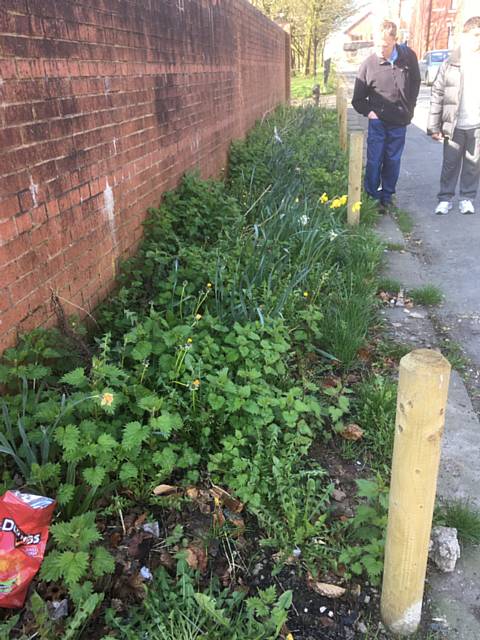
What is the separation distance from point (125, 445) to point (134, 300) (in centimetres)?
150

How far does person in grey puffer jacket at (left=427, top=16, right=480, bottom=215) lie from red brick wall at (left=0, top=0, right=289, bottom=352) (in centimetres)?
294

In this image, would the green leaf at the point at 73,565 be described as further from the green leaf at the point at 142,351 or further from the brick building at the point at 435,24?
the brick building at the point at 435,24

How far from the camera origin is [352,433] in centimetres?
280

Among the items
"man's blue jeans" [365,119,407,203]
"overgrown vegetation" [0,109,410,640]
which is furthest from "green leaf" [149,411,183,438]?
"man's blue jeans" [365,119,407,203]

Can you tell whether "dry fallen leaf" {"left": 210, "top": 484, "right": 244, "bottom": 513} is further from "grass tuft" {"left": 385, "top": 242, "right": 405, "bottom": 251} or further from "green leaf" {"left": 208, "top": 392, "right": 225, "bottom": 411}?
"grass tuft" {"left": 385, "top": 242, "right": 405, "bottom": 251}

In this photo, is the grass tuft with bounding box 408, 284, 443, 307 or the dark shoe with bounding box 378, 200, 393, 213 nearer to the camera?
the grass tuft with bounding box 408, 284, 443, 307

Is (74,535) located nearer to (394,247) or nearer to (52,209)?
(52,209)

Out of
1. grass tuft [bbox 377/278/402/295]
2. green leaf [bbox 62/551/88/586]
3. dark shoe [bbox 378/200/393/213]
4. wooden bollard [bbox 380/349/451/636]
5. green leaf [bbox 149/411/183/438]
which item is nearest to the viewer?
wooden bollard [bbox 380/349/451/636]

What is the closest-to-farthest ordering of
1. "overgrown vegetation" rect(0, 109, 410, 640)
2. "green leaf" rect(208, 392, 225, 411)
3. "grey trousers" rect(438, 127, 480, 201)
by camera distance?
"overgrown vegetation" rect(0, 109, 410, 640) → "green leaf" rect(208, 392, 225, 411) → "grey trousers" rect(438, 127, 480, 201)

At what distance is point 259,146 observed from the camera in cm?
753

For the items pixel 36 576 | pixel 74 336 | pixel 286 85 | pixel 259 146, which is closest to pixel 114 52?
pixel 74 336

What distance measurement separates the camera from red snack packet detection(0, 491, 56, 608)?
1.71m

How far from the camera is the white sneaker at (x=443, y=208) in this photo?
269 inches

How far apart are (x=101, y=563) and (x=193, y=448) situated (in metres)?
0.75
